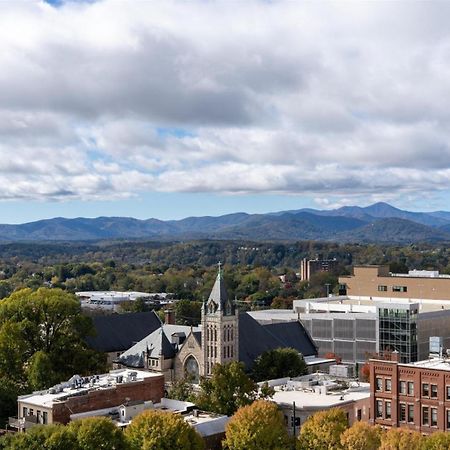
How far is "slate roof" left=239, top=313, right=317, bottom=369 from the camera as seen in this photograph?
112312mm

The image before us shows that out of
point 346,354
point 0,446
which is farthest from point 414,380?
point 346,354

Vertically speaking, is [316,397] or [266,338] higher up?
[266,338]

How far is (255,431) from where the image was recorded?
7088cm

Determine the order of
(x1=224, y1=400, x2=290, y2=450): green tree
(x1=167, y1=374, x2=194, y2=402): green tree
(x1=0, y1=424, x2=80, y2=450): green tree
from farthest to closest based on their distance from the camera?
(x1=167, y1=374, x2=194, y2=402): green tree < (x1=224, y1=400, x2=290, y2=450): green tree < (x1=0, y1=424, x2=80, y2=450): green tree

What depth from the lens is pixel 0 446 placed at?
6725 cm

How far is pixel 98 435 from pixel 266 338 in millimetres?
54580

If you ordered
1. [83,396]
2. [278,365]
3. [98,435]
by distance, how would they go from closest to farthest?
1. [98,435]
2. [83,396]
3. [278,365]

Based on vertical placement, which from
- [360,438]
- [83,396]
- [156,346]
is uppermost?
[156,346]

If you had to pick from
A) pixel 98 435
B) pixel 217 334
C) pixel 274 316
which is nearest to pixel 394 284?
pixel 274 316

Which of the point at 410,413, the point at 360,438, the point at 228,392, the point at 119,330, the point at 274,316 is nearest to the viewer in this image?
the point at 360,438

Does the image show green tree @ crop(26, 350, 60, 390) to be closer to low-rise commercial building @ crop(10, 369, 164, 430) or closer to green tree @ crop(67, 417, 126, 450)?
low-rise commercial building @ crop(10, 369, 164, 430)

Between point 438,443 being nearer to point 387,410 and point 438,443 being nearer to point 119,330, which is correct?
point 387,410

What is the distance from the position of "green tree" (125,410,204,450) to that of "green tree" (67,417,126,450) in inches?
64.0

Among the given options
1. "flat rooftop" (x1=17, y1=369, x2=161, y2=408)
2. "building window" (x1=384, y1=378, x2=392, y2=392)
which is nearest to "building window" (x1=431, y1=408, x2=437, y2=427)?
"building window" (x1=384, y1=378, x2=392, y2=392)
